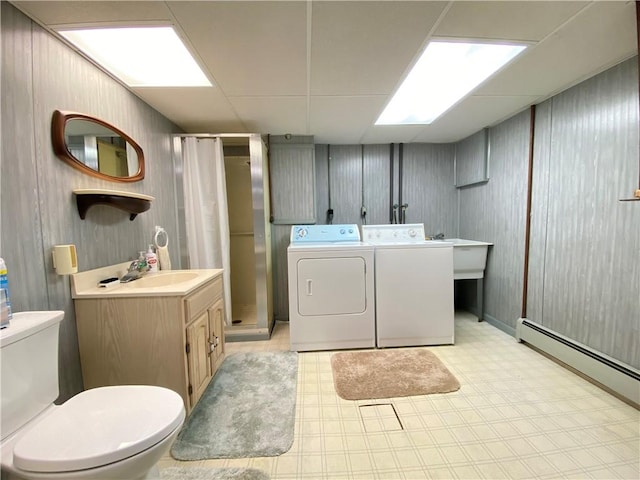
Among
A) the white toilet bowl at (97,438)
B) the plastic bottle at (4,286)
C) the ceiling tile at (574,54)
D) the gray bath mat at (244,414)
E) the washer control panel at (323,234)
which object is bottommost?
the gray bath mat at (244,414)

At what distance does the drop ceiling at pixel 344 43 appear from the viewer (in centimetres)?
120

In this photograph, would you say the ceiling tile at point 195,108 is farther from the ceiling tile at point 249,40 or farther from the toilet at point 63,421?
the toilet at point 63,421

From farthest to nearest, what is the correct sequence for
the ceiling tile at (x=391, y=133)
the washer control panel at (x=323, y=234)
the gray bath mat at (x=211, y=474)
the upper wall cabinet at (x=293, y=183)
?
the upper wall cabinet at (x=293, y=183)
the washer control panel at (x=323, y=234)
the ceiling tile at (x=391, y=133)
the gray bath mat at (x=211, y=474)

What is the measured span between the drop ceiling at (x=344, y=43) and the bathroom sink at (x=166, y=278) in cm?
136

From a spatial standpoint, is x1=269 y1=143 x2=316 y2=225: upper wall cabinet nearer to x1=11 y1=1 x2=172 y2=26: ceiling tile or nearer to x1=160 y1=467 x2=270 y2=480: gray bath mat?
x1=11 y1=1 x2=172 y2=26: ceiling tile

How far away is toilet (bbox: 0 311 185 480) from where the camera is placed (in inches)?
31.8

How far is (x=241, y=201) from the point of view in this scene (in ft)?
10.8

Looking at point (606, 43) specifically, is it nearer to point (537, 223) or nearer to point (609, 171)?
point (609, 171)

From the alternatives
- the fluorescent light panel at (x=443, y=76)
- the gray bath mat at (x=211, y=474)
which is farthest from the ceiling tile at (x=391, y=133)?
the gray bath mat at (x=211, y=474)

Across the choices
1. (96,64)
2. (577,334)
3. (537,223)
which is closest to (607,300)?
(577,334)

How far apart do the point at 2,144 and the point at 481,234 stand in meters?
3.85

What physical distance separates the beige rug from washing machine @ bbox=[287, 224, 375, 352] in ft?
0.67

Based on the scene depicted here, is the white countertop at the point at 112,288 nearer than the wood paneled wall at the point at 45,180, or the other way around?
the wood paneled wall at the point at 45,180

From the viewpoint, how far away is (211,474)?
4.08ft
